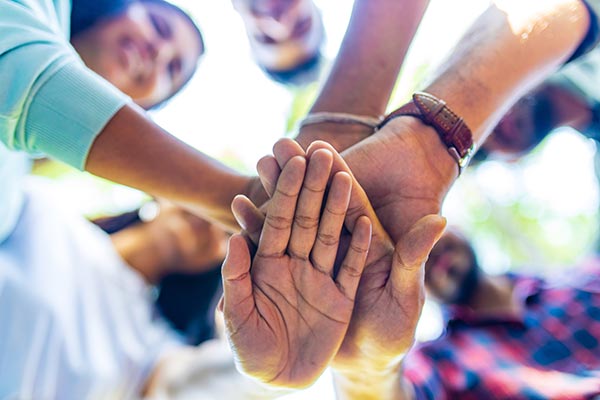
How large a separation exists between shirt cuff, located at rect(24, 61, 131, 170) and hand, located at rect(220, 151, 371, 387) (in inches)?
9.8

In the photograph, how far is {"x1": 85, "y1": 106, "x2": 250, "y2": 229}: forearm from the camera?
0.65 meters

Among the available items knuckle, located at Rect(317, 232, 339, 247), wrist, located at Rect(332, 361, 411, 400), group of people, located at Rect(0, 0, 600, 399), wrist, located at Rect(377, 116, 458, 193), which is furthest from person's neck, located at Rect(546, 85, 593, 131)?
knuckle, located at Rect(317, 232, 339, 247)

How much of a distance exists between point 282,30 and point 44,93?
0.96m

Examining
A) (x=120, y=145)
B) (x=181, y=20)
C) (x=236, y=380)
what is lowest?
(x=236, y=380)

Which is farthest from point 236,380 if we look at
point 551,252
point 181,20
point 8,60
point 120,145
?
point 551,252

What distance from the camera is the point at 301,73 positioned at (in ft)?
5.24

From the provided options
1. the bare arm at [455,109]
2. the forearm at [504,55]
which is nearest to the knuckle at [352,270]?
the bare arm at [455,109]

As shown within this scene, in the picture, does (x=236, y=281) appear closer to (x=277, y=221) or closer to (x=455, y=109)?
(x=277, y=221)

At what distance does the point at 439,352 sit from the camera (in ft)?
4.17

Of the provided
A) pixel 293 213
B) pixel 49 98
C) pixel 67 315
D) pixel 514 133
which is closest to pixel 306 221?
pixel 293 213

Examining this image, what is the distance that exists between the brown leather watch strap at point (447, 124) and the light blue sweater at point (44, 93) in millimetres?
440

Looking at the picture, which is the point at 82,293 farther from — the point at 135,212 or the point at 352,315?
the point at 352,315

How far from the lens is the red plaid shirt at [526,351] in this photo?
1.06 meters

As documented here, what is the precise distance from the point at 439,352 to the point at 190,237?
0.78 metres
